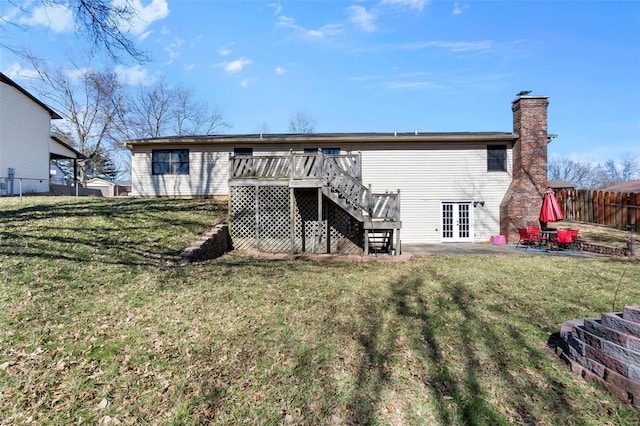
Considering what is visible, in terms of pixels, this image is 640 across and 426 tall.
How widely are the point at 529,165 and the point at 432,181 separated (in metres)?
4.08

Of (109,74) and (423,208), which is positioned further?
(109,74)

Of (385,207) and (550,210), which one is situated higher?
(385,207)

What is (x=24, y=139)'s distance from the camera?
19.5 m

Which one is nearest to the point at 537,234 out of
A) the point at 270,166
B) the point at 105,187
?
the point at 270,166

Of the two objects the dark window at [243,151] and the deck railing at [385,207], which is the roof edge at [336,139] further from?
the deck railing at [385,207]

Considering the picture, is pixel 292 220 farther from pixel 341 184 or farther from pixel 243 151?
pixel 243 151

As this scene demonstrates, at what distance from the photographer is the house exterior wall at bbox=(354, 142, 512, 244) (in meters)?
14.5

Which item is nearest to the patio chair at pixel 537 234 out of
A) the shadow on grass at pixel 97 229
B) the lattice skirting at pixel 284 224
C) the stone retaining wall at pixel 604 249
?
the stone retaining wall at pixel 604 249

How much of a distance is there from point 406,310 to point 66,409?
4.54m

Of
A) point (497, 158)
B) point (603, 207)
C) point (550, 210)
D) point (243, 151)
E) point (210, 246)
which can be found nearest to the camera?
point (210, 246)

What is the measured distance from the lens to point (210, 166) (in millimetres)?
15133

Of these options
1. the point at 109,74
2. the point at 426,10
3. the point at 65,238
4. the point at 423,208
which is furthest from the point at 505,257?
the point at 109,74

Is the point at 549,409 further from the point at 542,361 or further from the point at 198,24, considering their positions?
the point at 198,24

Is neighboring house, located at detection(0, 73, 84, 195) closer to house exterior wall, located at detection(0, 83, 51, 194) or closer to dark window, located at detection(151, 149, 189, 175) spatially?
house exterior wall, located at detection(0, 83, 51, 194)
